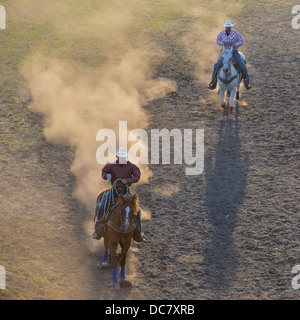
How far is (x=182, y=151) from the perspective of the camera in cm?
2239

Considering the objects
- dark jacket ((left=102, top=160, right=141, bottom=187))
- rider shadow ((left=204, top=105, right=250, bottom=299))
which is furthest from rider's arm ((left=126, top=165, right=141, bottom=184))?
rider shadow ((left=204, top=105, right=250, bottom=299))

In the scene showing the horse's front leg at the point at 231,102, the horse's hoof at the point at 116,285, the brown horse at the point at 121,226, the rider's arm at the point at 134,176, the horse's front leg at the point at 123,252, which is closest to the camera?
the brown horse at the point at 121,226

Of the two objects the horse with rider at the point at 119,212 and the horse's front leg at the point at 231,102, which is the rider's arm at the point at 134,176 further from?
the horse's front leg at the point at 231,102

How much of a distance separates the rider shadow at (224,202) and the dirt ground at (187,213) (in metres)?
0.03

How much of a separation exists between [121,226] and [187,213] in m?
4.60

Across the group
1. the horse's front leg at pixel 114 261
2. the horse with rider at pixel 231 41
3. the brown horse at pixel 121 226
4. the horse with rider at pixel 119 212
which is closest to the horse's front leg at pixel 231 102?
the horse with rider at pixel 231 41

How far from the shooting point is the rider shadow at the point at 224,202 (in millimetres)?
15172

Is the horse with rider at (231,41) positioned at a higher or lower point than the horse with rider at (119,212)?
higher

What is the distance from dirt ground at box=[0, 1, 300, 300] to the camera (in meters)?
14.7

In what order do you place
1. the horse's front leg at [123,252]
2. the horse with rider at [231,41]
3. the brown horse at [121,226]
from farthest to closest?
1. the horse with rider at [231,41]
2. the horse's front leg at [123,252]
3. the brown horse at [121,226]

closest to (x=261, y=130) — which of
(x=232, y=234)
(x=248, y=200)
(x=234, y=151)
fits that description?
(x=234, y=151)

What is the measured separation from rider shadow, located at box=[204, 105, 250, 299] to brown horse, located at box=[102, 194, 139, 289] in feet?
7.50

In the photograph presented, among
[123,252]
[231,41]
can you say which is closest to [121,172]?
[123,252]
